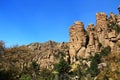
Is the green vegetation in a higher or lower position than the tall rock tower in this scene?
lower

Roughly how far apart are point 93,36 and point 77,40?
734cm

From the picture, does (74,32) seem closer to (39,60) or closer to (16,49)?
(39,60)

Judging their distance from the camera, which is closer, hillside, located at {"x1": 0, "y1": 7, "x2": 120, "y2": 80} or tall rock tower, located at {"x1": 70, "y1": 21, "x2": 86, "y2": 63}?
hillside, located at {"x1": 0, "y1": 7, "x2": 120, "y2": 80}

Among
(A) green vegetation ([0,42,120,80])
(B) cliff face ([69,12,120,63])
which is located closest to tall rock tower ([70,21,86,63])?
(B) cliff face ([69,12,120,63])

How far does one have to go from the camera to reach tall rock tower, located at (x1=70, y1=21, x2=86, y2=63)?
11779cm

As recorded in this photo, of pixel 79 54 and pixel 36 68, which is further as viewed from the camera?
pixel 79 54

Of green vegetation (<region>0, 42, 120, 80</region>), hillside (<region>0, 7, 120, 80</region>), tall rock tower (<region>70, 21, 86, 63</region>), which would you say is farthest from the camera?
tall rock tower (<region>70, 21, 86, 63</region>)

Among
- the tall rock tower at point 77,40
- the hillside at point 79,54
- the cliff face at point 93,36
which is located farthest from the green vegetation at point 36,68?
the cliff face at point 93,36

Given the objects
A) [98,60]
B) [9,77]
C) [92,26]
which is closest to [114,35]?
[92,26]

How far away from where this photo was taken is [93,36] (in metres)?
119

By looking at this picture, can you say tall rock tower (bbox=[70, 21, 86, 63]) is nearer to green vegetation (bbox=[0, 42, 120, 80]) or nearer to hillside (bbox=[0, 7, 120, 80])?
hillside (bbox=[0, 7, 120, 80])

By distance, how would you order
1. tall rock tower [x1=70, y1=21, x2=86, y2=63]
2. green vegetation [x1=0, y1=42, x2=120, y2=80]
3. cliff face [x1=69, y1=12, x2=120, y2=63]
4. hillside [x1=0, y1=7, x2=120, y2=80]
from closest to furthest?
1. green vegetation [x1=0, y1=42, x2=120, y2=80]
2. hillside [x1=0, y1=7, x2=120, y2=80]
3. cliff face [x1=69, y1=12, x2=120, y2=63]
4. tall rock tower [x1=70, y1=21, x2=86, y2=63]

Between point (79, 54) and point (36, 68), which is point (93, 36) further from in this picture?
point (36, 68)

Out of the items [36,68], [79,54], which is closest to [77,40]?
[79,54]
